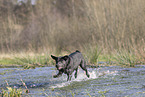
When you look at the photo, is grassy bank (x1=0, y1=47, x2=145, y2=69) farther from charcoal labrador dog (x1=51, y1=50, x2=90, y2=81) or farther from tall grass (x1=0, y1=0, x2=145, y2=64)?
charcoal labrador dog (x1=51, y1=50, x2=90, y2=81)

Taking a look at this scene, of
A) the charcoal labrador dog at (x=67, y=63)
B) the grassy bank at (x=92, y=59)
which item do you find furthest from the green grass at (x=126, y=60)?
the charcoal labrador dog at (x=67, y=63)

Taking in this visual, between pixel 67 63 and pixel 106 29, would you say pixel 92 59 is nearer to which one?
pixel 106 29

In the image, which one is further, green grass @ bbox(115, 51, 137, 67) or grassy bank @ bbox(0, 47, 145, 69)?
grassy bank @ bbox(0, 47, 145, 69)

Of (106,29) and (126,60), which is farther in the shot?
(106,29)

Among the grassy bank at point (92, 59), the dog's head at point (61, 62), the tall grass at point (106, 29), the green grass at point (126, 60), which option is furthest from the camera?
the tall grass at point (106, 29)

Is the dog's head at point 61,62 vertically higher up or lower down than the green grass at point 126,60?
higher up

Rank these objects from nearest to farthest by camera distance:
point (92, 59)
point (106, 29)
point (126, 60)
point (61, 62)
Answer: point (61, 62) → point (126, 60) → point (92, 59) → point (106, 29)

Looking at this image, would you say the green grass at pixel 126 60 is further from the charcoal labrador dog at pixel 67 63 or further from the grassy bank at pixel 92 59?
the charcoal labrador dog at pixel 67 63

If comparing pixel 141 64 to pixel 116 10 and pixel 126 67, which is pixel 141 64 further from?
pixel 116 10

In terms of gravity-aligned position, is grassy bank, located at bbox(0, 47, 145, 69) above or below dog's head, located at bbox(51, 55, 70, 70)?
below

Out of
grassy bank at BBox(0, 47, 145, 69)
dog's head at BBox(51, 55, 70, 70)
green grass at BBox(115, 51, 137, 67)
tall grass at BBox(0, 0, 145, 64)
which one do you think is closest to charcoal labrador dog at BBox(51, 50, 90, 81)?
dog's head at BBox(51, 55, 70, 70)

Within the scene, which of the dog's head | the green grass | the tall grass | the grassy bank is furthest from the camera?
the tall grass

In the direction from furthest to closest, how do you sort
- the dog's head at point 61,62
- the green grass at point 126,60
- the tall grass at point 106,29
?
the tall grass at point 106,29 → the green grass at point 126,60 → the dog's head at point 61,62

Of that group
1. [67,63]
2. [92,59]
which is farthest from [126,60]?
[67,63]
